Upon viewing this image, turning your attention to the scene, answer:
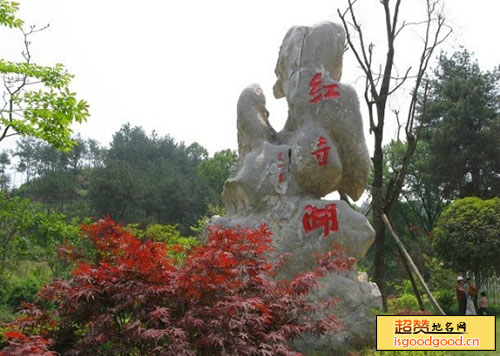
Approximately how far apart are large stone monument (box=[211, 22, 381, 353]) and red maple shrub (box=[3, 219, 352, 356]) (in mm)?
1266

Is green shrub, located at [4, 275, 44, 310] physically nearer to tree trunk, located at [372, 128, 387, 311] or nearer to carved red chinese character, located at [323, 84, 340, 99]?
tree trunk, located at [372, 128, 387, 311]

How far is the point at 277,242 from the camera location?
4.74 m

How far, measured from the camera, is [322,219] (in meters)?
4.74

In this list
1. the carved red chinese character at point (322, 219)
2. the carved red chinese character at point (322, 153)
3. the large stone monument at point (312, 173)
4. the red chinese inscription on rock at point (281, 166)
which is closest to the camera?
the large stone monument at point (312, 173)

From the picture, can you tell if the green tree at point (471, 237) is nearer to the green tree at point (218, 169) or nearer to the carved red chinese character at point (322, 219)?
the carved red chinese character at point (322, 219)

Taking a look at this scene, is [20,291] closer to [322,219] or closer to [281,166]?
[281,166]

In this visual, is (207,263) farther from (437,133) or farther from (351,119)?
(437,133)

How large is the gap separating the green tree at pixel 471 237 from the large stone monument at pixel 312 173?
20.8ft

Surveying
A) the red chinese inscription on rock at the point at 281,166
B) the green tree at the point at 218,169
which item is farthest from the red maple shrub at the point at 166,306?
the green tree at the point at 218,169

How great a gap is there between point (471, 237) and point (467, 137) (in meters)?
7.22

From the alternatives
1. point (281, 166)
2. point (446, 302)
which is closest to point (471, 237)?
point (446, 302)

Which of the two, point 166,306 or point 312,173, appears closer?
point 166,306

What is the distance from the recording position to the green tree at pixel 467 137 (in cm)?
1605

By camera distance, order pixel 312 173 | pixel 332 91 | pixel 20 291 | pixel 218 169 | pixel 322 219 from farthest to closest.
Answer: pixel 218 169
pixel 20 291
pixel 332 91
pixel 312 173
pixel 322 219
